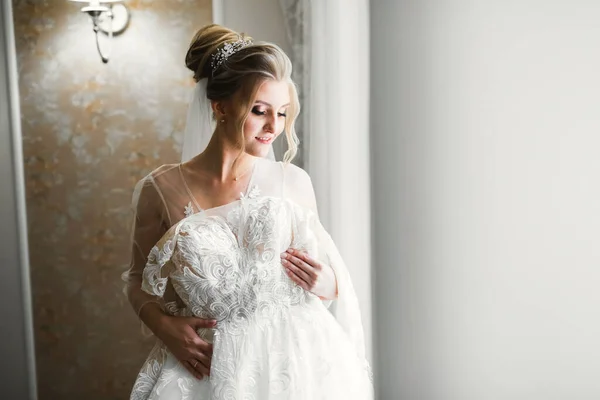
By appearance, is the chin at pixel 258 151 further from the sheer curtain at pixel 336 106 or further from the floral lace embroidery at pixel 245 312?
the sheer curtain at pixel 336 106

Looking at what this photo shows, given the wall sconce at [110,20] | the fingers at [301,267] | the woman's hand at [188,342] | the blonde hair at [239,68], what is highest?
the wall sconce at [110,20]

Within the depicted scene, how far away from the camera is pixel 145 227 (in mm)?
1835

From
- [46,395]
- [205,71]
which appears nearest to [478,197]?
[205,71]

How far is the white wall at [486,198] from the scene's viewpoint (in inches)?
89.8

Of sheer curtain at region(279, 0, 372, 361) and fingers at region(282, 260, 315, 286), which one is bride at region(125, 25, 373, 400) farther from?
sheer curtain at region(279, 0, 372, 361)

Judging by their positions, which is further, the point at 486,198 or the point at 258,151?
the point at 486,198

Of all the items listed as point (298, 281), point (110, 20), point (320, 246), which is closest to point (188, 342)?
point (298, 281)

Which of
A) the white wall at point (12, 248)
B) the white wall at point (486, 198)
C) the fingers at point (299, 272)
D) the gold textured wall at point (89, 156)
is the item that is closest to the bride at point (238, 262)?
the fingers at point (299, 272)

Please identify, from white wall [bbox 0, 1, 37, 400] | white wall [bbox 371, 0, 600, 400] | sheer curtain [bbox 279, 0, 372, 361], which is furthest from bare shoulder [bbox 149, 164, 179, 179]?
white wall [bbox 0, 1, 37, 400]

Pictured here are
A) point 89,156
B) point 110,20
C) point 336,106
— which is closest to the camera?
point 336,106

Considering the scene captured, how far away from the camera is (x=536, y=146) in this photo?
7.63 ft

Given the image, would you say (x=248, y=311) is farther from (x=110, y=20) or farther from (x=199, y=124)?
(x=110, y=20)

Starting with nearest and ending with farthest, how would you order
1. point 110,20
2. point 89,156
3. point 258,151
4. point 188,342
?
point 188,342 → point 258,151 → point 110,20 → point 89,156

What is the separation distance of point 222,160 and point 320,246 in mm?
351
